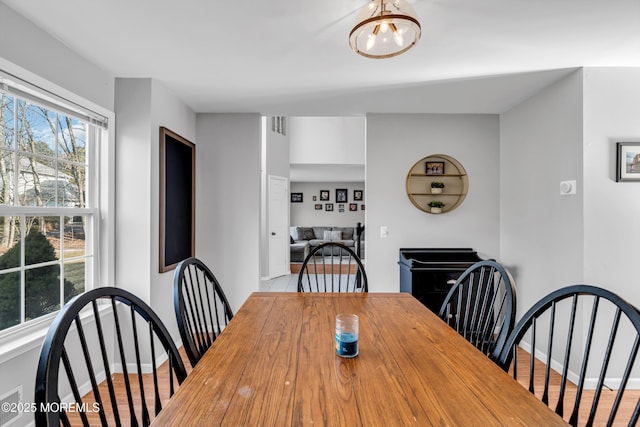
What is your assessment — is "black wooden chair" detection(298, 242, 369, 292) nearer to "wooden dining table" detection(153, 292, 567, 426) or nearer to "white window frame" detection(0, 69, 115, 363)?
"wooden dining table" detection(153, 292, 567, 426)

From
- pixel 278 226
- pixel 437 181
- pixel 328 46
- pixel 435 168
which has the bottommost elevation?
pixel 278 226

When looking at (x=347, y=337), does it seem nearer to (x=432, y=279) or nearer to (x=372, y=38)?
(x=372, y=38)

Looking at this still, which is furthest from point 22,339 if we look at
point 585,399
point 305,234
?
point 305,234

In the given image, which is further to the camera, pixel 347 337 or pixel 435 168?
pixel 435 168

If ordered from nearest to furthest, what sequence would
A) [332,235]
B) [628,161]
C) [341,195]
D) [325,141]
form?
1. [628,161]
2. [325,141]
3. [332,235]
4. [341,195]

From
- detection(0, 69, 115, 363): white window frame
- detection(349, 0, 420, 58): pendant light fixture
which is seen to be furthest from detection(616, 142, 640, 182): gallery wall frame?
detection(0, 69, 115, 363): white window frame

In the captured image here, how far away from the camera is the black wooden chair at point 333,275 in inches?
86.7

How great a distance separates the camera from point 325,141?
7254mm

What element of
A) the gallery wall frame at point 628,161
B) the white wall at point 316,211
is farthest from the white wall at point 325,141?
the gallery wall frame at point 628,161

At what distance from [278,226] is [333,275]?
10.8 feet

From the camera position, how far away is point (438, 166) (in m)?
3.69

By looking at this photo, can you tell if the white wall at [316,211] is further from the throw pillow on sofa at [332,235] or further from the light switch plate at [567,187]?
the light switch plate at [567,187]

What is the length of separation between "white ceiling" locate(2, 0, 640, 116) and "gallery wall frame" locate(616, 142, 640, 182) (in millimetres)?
585

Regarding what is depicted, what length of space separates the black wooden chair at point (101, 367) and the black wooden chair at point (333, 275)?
35.8 inches
